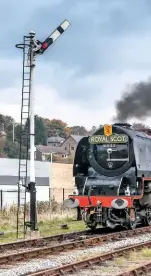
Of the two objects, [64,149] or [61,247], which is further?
[64,149]

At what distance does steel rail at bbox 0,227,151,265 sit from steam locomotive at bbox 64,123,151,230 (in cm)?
77

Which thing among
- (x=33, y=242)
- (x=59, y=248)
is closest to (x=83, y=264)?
(x=59, y=248)

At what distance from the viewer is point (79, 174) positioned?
18953 mm

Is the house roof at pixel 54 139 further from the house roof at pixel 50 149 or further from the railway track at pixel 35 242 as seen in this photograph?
the railway track at pixel 35 242

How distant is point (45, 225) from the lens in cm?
2048

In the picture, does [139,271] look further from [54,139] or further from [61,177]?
[54,139]

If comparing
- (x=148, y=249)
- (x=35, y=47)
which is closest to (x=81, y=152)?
(x=35, y=47)

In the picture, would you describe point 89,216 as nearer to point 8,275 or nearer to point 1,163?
point 8,275

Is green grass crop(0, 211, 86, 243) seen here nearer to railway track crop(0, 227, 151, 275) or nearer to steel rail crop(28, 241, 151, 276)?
railway track crop(0, 227, 151, 275)

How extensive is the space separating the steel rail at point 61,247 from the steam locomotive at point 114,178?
77 cm

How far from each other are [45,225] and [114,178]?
4.19 metres

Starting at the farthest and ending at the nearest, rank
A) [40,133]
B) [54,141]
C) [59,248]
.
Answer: [54,141] → [40,133] → [59,248]

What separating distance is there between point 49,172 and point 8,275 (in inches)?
A: 1644

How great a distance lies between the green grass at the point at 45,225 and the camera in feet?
56.8
